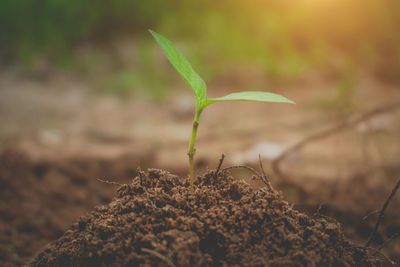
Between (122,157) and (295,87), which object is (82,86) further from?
(295,87)

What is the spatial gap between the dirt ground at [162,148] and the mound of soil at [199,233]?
306 millimetres

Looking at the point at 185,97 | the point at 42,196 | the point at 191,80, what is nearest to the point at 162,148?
the point at 42,196

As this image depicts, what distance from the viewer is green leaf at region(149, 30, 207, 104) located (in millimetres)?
851

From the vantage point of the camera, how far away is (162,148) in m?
2.94

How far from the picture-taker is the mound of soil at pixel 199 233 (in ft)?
2.50

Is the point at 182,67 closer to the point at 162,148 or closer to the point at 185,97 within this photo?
the point at 162,148

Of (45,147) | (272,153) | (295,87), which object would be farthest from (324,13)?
(45,147)

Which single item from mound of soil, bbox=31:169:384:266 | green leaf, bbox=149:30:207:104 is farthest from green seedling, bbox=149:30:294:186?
mound of soil, bbox=31:169:384:266

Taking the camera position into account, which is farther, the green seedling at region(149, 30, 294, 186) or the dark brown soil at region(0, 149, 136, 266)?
the dark brown soil at region(0, 149, 136, 266)

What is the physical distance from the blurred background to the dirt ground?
12mm

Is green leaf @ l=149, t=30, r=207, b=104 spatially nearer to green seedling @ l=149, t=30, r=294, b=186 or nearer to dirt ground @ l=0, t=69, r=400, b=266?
green seedling @ l=149, t=30, r=294, b=186

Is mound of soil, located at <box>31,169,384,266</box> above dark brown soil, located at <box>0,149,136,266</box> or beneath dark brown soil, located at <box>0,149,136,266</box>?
beneath

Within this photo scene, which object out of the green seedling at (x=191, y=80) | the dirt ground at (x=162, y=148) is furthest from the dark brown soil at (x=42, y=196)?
the green seedling at (x=191, y=80)

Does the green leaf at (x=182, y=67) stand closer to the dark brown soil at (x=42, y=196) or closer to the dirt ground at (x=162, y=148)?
the dirt ground at (x=162, y=148)
